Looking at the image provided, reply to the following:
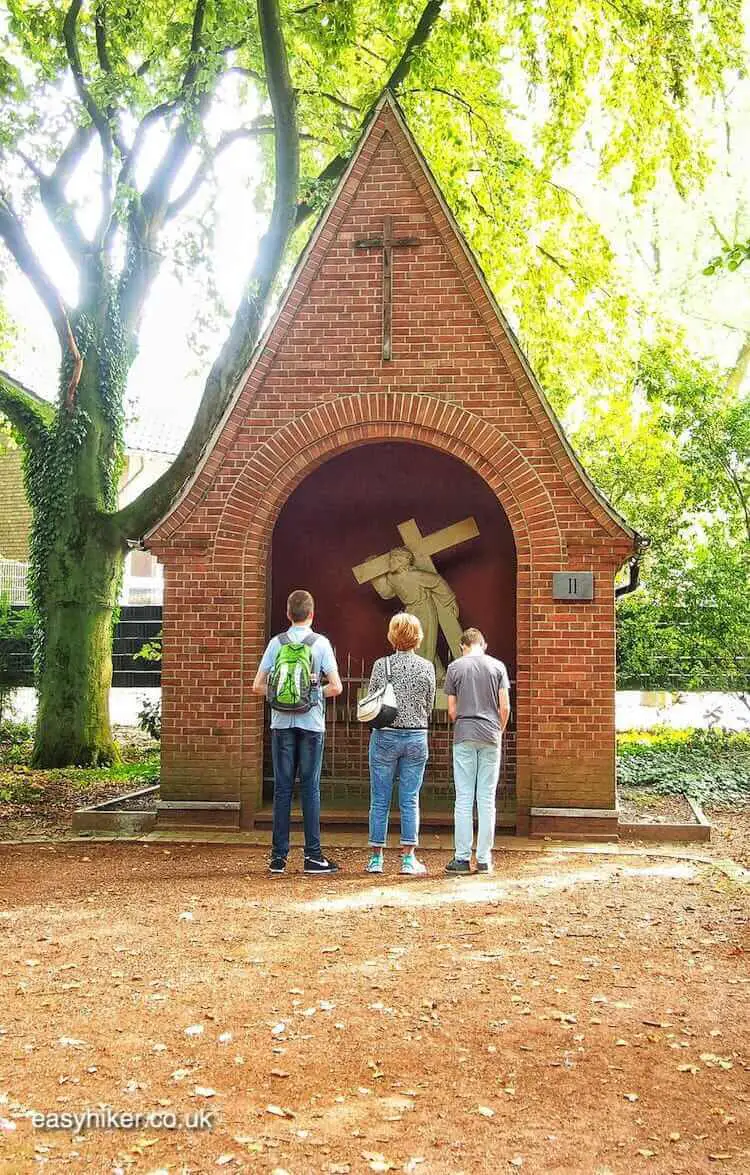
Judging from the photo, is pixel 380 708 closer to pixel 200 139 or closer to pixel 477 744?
pixel 477 744

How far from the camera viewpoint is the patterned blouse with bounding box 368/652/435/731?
8.02 m

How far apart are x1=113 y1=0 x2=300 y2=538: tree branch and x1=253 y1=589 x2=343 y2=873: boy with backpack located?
577cm

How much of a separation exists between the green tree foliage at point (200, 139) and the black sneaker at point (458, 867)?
6935 mm

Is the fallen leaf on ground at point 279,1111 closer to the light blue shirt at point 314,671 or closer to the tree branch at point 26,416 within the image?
the light blue shirt at point 314,671

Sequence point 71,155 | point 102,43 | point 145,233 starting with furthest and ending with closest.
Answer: point 145,233 < point 71,155 < point 102,43

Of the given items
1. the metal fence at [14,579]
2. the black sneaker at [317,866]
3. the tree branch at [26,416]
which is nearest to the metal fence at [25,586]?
the metal fence at [14,579]

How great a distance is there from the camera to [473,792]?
8.25 metres

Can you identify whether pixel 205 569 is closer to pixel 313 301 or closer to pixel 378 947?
pixel 313 301

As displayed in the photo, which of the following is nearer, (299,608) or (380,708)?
(380,708)

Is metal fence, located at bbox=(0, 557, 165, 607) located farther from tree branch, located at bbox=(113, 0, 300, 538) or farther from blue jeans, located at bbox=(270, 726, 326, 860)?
blue jeans, located at bbox=(270, 726, 326, 860)

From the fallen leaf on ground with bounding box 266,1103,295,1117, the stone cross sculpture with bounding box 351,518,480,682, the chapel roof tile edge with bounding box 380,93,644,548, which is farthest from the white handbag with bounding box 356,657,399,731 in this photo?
the fallen leaf on ground with bounding box 266,1103,295,1117

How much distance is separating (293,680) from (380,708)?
2.11 ft

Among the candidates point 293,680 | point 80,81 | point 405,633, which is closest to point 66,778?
point 293,680

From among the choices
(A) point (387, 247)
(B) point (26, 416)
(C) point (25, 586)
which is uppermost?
(A) point (387, 247)
